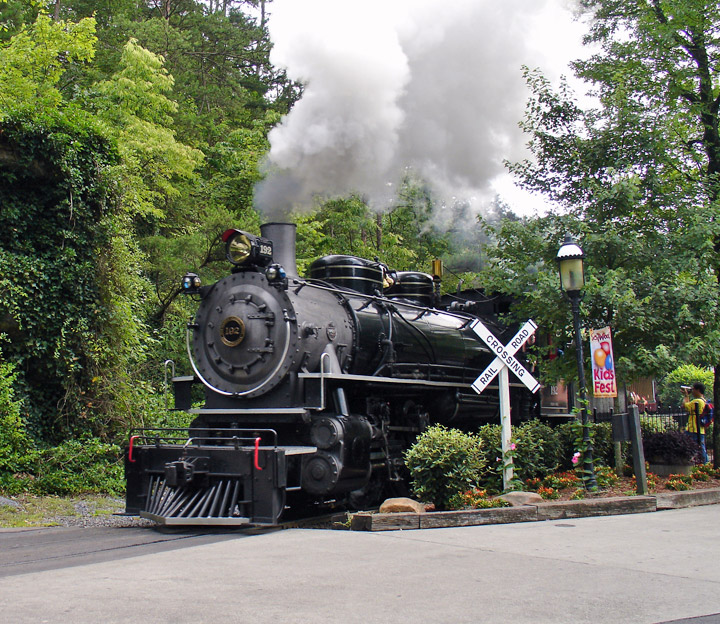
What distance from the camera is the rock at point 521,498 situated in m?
8.09

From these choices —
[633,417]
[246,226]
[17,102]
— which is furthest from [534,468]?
[246,226]

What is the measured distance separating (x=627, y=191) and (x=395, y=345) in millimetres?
4477

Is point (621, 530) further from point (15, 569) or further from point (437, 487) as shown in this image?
point (15, 569)

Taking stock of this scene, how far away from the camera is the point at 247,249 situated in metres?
8.69

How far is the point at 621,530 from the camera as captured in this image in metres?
7.05

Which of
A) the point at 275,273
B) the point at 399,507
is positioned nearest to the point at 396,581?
the point at 399,507

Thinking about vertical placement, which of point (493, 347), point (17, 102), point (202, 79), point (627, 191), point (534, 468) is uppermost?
point (202, 79)

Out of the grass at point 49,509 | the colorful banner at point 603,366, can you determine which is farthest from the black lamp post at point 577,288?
the grass at point 49,509

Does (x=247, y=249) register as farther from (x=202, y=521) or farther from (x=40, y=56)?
(x=40, y=56)

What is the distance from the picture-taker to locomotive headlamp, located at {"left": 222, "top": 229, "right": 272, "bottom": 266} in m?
8.66

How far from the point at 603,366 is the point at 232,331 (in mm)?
4875

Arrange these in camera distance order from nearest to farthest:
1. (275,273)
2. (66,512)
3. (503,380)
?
(275,273) → (503,380) → (66,512)

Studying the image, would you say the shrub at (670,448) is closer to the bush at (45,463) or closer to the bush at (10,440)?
the bush at (45,463)

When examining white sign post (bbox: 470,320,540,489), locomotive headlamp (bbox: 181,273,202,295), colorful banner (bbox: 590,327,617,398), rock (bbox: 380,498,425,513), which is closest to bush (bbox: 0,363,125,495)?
locomotive headlamp (bbox: 181,273,202,295)
